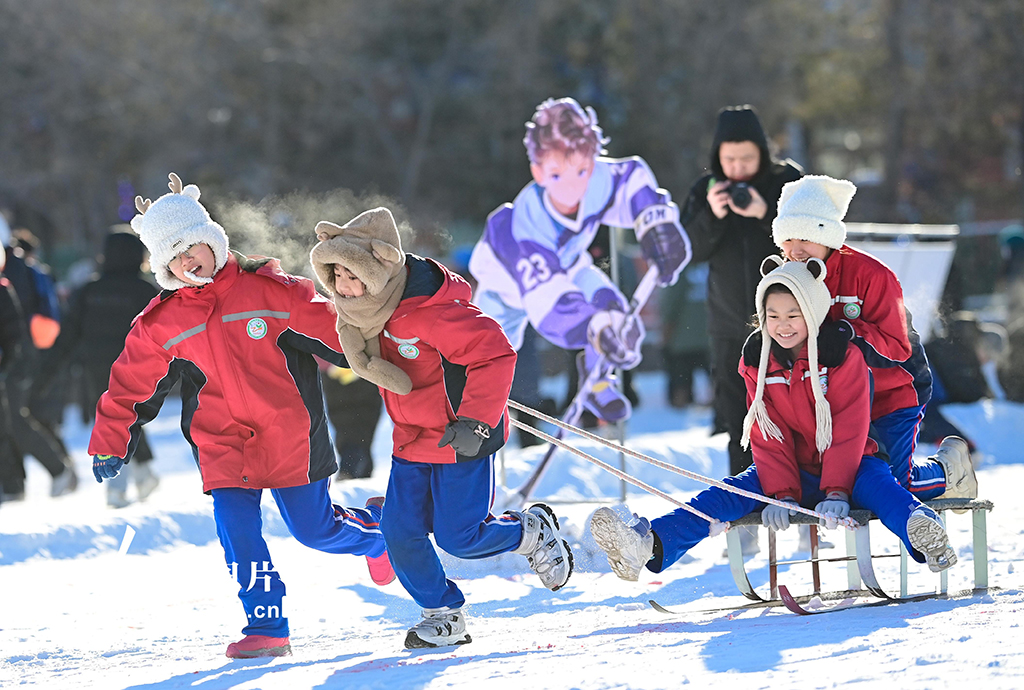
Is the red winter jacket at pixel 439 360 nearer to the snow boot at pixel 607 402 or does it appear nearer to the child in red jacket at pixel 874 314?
the child in red jacket at pixel 874 314

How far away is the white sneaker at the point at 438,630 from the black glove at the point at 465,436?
60 centimetres

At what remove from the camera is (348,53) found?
22953mm

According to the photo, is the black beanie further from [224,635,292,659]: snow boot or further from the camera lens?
[224,635,292,659]: snow boot

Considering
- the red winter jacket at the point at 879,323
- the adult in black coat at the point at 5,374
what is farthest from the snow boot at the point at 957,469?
the adult in black coat at the point at 5,374

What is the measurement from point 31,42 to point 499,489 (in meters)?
19.1

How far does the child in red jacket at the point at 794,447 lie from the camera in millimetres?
4320

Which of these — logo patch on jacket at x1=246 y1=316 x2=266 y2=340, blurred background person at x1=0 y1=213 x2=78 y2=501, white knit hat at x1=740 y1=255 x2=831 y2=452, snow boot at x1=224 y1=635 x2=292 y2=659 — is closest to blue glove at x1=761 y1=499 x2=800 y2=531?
white knit hat at x1=740 y1=255 x2=831 y2=452

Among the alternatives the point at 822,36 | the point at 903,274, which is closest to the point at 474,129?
the point at 822,36

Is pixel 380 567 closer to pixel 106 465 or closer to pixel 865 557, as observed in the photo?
pixel 106 465

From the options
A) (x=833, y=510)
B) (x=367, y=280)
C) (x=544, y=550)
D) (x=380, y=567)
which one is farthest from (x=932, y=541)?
(x=380, y=567)

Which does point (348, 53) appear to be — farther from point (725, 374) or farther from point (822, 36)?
point (725, 374)

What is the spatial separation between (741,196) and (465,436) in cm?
232

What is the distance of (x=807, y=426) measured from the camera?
179 inches

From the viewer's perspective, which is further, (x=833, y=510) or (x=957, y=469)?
(x=957, y=469)
